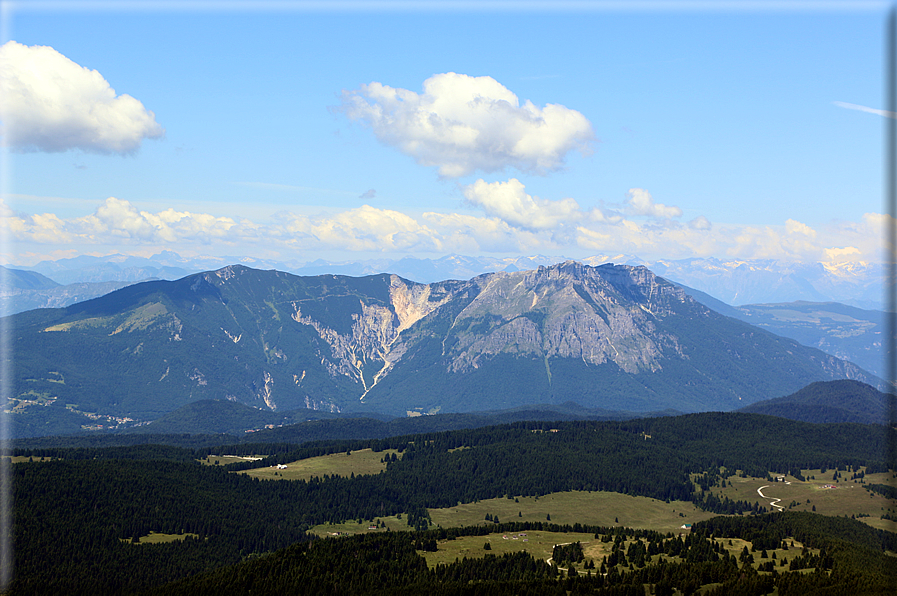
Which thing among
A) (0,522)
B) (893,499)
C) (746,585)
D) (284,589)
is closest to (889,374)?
(893,499)

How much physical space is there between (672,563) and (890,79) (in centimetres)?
17149

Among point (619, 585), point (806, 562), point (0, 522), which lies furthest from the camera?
point (806, 562)

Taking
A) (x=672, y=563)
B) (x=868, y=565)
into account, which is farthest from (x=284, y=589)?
(x=868, y=565)

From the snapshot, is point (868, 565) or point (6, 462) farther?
point (868, 565)

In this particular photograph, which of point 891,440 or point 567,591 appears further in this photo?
point 567,591

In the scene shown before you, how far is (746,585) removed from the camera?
550 ft

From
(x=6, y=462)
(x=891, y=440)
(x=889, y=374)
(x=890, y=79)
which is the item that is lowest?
(x=6, y=462)

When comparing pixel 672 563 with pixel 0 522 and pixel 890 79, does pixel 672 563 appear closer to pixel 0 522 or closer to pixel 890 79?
pixel 0 522

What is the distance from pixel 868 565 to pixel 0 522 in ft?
561

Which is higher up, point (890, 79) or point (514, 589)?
point (890, 79)

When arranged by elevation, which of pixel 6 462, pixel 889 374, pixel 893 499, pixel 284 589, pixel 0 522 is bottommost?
pixel 284 589

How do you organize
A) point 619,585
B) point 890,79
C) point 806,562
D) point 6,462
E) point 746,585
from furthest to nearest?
1. point 806,562
2. point 619,585
3. point 746,585
4. point 6,462
5. point 890,79

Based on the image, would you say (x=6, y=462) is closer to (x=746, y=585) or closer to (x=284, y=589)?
(x=284, y=589)

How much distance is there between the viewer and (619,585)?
178750 mm
